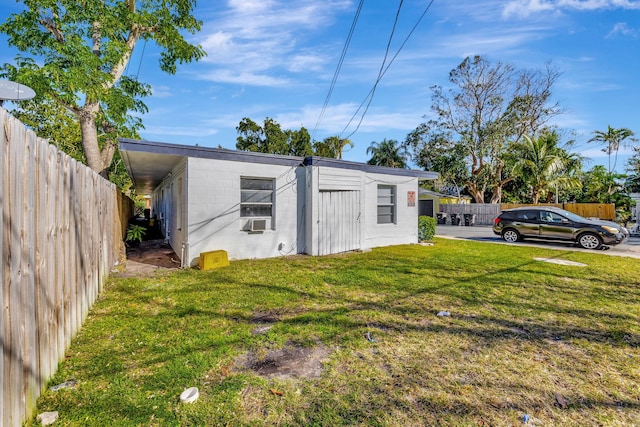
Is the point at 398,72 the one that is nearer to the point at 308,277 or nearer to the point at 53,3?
the point at 308,277

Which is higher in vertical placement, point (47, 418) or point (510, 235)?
point (510, 235)

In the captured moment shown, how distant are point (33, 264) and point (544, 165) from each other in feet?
95.5

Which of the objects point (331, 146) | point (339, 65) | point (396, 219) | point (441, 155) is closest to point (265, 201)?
point (339, 65)

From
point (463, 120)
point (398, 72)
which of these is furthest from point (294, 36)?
point (463, 120)

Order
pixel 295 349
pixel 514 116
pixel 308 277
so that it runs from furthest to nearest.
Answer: pixel 514 116
pixel 308 277
pixel 295 349

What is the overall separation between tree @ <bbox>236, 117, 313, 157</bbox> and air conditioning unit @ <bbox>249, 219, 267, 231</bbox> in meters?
24.4

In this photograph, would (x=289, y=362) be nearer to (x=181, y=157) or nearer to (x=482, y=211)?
(x=181, y=157)

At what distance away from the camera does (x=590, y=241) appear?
10.8 m

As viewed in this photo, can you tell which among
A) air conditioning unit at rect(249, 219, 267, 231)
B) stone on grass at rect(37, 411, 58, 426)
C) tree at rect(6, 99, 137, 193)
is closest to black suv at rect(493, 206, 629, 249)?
air conditioning unit at rect(249, 219, 267, 231)

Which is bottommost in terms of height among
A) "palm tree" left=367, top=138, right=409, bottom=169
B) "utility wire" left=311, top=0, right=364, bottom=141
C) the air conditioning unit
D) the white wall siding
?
the air conditioning unit

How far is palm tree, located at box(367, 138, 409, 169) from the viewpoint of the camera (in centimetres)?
→ 3206

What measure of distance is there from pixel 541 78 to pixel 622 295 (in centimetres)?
3105

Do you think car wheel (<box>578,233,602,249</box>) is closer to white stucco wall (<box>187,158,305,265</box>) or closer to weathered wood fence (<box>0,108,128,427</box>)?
white stucco wall (<box>187,158,305,265</box>)

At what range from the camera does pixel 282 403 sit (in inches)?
92.2
